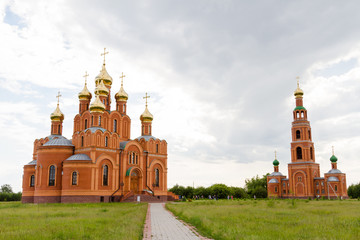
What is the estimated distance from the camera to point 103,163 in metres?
38.4

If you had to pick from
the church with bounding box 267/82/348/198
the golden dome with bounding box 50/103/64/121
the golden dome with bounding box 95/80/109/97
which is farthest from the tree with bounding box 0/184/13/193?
the church with bounding box 267/82/348/198

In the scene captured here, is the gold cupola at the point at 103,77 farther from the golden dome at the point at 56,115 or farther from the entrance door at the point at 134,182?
the entrance door at the point at 134,182

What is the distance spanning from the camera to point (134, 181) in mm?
42688

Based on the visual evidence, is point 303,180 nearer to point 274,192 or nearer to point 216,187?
point 274,192

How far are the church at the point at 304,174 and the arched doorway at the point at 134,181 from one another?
29.9 metres

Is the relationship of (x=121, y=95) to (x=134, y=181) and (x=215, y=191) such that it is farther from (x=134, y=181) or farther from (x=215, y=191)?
(x=215, y=191)

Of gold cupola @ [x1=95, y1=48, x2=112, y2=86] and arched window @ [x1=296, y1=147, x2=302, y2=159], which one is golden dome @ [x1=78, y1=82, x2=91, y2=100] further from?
arched window @ [x1=296, y1=147, x2=302, y2=159]

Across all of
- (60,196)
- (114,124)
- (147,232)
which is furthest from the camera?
(114,124)

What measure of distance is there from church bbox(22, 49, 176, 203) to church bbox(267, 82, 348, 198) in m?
24.8

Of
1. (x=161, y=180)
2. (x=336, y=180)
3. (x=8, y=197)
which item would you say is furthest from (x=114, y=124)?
(x=336, y=180)

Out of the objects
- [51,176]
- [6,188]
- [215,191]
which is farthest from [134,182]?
[6,188]

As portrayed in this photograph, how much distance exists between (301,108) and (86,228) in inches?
2178

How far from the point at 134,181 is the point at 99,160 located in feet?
22.0

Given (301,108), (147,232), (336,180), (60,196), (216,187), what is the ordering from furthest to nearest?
(216,187), (301,108), (336,180), (60,196), (147,232)
